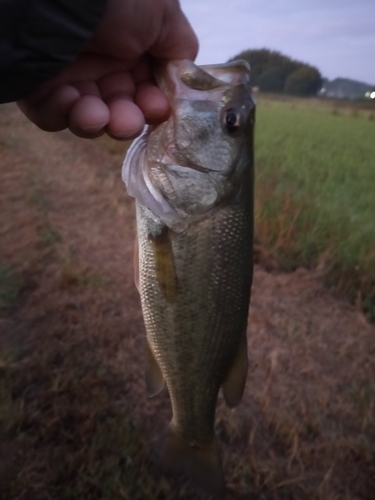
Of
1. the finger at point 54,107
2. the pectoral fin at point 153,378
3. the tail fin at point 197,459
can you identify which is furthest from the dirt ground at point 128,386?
the finger at point 54,107

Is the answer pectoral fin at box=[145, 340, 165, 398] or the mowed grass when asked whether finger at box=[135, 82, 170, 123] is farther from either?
the mowed grass

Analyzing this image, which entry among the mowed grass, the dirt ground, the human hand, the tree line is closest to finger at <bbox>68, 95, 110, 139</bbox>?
the human hand

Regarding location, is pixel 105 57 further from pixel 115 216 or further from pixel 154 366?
pixel 115 216

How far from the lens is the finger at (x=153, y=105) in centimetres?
146

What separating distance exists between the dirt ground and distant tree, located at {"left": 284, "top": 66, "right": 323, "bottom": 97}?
85.7 inches

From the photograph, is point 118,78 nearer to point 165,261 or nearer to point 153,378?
point 165,261

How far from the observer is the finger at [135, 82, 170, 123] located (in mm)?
1457

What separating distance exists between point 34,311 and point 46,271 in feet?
1.84

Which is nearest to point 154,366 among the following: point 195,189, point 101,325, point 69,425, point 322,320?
point 195,189

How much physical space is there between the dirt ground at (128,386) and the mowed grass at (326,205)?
23 centimetres

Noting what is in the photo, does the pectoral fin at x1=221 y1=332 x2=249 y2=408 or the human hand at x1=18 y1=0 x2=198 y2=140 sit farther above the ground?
the human hand at x1=18 y1=0 x2=198 y2=140

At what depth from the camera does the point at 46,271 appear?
3611mm

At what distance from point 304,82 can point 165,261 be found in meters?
4.36

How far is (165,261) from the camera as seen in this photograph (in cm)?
141
